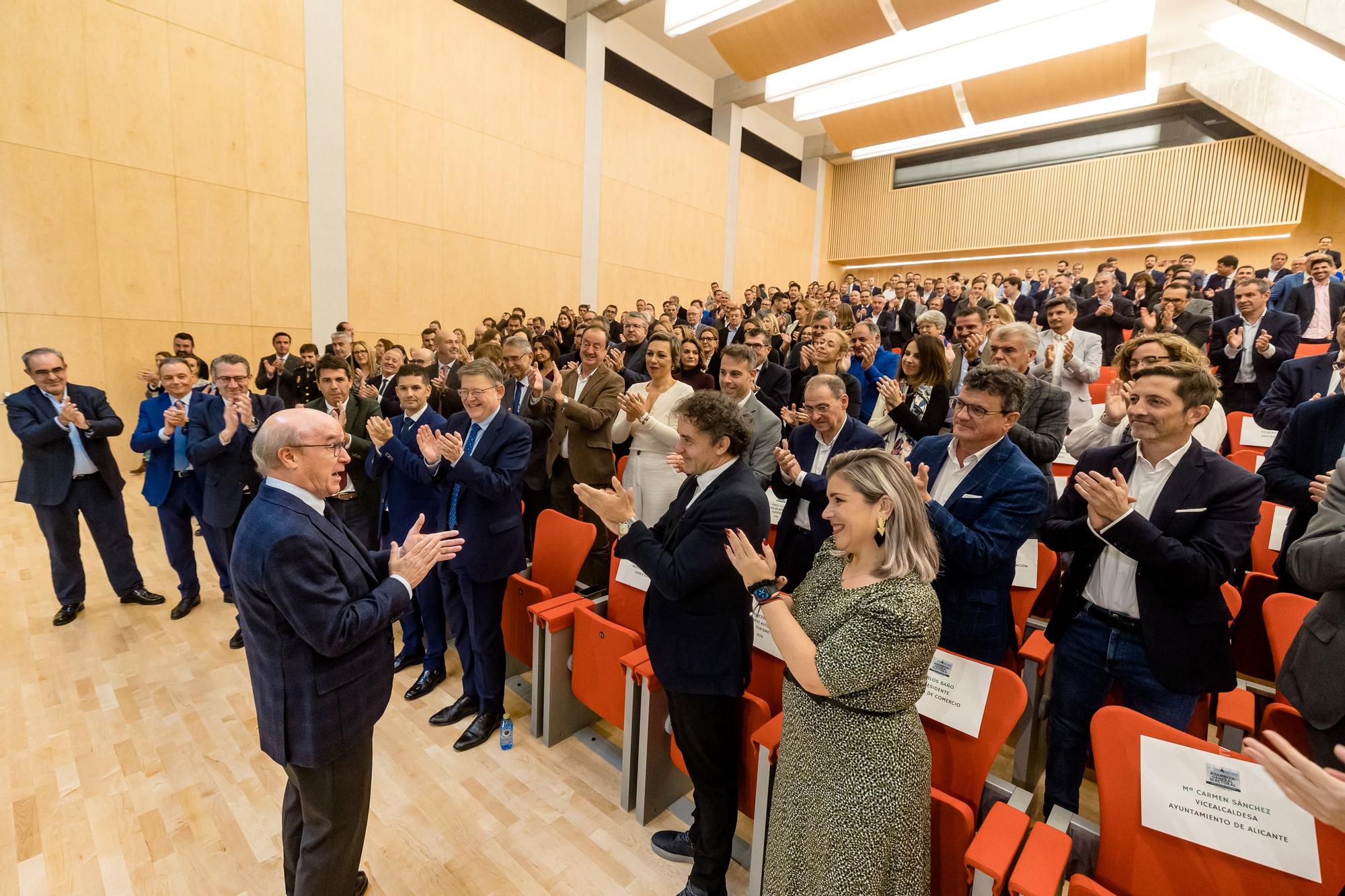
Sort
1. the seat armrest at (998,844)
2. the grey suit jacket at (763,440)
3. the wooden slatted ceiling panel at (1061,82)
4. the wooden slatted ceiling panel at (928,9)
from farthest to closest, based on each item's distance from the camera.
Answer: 1. the wooden slatted ceiling panel at (1061,82)
2. the wooden slatted ceiling panel at (928,9)
3. the grey suit jacket at (763,440)
4. the seat armrest at (998,844)

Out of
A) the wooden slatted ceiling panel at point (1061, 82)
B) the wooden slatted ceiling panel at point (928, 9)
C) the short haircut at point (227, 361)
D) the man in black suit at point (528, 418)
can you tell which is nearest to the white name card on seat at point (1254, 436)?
the man in black suit at point (528, 418)

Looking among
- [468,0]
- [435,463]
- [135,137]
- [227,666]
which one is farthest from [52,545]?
[468,0]

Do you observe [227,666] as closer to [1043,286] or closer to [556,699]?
[556,699]

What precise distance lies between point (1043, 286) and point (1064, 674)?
9.26 meters

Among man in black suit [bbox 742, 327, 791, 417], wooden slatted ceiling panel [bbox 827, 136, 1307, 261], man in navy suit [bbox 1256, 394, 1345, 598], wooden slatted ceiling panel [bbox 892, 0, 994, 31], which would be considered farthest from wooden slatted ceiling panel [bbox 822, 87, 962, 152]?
man in navy suit [bbox 1256, 394, 1345, 598]

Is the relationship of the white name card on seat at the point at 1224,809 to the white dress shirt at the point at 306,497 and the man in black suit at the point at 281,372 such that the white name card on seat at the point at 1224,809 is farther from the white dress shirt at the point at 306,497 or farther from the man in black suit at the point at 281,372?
the man in black suit at the point at 281,372

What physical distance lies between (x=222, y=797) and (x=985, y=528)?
2.80 meters

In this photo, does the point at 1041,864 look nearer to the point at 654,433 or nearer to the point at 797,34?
the point at 654,433

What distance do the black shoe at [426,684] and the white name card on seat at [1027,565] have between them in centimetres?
257

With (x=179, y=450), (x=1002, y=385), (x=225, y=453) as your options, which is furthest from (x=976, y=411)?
(x=179, y=450)

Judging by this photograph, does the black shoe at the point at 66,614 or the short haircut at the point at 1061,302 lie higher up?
the short haircut at the point at 1061,302

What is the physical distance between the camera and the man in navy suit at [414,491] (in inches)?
104

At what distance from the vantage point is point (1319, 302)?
524cm

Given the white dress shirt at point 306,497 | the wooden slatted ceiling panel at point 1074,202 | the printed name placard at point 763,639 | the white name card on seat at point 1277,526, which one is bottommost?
the printed name placard at point 763,639
